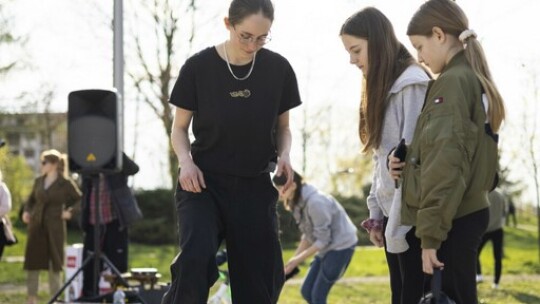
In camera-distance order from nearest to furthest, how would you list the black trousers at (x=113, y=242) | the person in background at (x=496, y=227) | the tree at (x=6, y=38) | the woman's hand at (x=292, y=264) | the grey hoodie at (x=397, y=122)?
the grey hoodie at (x=397, y=122)
the woman's hand at (x=292, y=264)
the black trousers at (x=113, y=242)
the person in background at (x=496, y=227)
the tree at (x=6, y=38)

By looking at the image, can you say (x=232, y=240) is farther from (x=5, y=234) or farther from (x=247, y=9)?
(x=5, y=234)

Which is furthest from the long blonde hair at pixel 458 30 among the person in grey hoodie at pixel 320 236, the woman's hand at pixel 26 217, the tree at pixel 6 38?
the tree at pixel 6 38

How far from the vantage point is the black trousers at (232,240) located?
197 inches

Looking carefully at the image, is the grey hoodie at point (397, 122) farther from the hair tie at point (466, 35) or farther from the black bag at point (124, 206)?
the black bag at point (124, 206)

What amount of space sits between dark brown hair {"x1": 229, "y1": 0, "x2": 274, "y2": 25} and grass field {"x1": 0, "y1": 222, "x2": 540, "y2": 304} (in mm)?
7073

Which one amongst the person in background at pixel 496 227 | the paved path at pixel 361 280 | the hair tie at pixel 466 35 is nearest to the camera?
the hair tie at pixel 466 35

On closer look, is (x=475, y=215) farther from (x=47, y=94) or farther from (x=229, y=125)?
(x=47, y=94)

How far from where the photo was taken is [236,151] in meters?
5.23

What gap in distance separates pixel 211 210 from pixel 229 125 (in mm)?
444

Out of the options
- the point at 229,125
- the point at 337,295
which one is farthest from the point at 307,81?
the point at 229,125

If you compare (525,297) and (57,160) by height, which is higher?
(57,160)

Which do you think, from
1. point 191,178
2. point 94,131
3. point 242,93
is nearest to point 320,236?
point 94,131

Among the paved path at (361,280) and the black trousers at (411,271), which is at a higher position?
the black trousers at (411,271)

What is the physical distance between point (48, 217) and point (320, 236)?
4891 mm
